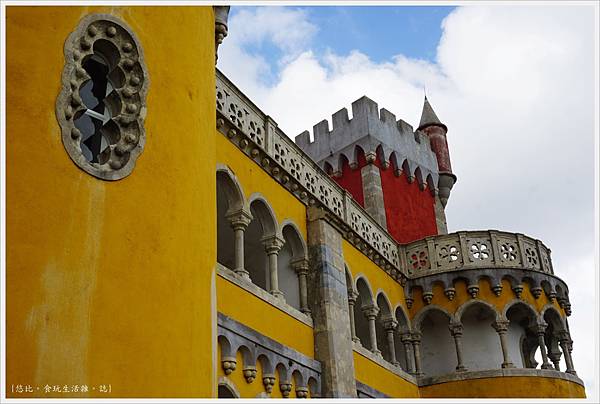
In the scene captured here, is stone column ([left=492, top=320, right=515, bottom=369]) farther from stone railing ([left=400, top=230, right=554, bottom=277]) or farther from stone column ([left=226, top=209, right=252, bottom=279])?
stone column ([left=226, top=209, right=252, bottom=279])

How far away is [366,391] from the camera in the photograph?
1530 centimetres

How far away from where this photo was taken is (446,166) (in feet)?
86.0

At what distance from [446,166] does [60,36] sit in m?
19.5

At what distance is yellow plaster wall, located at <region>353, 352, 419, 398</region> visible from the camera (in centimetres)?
1542

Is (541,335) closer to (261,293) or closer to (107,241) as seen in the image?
(261,293)

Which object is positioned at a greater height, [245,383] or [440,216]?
[440,216]

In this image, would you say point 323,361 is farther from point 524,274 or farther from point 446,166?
point 446,166

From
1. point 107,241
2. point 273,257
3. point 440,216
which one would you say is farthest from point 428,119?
point 107,241

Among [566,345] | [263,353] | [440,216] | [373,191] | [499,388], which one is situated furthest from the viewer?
[440,216]

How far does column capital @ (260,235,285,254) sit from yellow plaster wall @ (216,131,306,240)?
42 centimetres

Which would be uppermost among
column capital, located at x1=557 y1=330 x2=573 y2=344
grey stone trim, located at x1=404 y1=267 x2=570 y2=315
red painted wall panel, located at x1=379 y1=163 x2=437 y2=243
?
red painted wall panel, located at x1=379 y1=163 x2=437 y2=243

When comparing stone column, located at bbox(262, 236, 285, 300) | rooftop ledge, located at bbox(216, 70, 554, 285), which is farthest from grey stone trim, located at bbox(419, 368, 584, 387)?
stone column, located at bbox(262, 236, 285, 300)

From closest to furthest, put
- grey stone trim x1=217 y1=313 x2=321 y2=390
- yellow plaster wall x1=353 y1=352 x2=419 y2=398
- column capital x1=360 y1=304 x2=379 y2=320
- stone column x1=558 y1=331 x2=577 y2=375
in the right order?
grey stone trim x1=217 y1=313 x2=321 y2=390 < yellow plaster wall x1=353 y1=352 x2=419 y2=398 < column capital x1=360 y1=304 x2=379 y2=320 < stone column x1=558 y1=331 x2=577 y2=375

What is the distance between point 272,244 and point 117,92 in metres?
5.49
